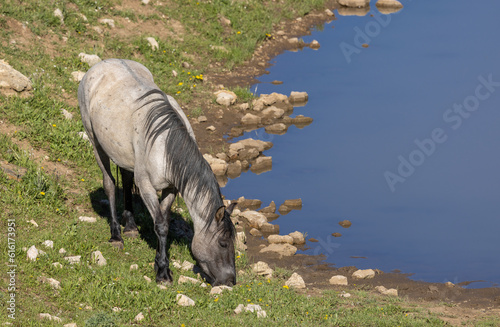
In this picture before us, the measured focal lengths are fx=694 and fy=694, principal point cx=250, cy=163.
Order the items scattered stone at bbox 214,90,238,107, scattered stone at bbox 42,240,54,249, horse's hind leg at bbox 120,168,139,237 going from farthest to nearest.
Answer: scattered stone at bbox 214,90,238,107 < horse's hind leg at bbox 120,168,139,237 < scattered stone at bbox 42,240,54,249

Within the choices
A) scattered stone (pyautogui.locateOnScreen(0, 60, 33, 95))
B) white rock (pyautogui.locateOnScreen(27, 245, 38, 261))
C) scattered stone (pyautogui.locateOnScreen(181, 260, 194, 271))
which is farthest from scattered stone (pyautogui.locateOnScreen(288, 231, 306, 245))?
scattered stone (pyautogui.locateOnScreen(0, 60, 33, 95))

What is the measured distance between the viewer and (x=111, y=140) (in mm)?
10125

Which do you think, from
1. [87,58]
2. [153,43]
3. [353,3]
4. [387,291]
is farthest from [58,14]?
[353,3]

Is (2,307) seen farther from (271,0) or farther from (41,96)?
(271,0)

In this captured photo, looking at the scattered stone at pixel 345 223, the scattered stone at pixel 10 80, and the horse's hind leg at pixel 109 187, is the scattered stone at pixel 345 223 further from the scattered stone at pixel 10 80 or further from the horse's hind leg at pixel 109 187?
the scattered stone at pixel 10 80

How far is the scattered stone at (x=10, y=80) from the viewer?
1335 cm

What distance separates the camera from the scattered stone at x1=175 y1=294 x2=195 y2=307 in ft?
28.3

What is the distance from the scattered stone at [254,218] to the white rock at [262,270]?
7.25ft

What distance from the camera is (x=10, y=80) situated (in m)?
13.4

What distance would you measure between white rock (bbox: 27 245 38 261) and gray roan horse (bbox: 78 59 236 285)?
1.59m

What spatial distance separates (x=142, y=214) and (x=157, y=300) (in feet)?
10.4

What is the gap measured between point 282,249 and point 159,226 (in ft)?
10.3

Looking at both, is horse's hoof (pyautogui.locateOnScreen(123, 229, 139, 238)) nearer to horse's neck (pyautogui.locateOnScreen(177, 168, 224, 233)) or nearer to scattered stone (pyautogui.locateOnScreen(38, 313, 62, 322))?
horse's neck (pyautogui.locateOnScreen(177, 168, 224, 233))

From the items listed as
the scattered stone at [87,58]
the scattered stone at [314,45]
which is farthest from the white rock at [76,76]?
the scattered stone at [314,45]
